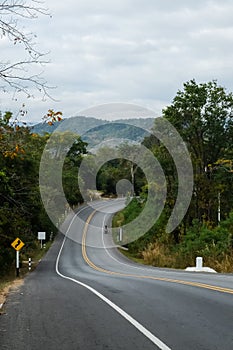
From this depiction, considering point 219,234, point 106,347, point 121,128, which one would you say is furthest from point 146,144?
point 106,347

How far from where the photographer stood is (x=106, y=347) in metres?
7.03

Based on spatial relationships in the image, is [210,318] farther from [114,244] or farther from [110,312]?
[114,244]

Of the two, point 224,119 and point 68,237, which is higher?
point 224,119

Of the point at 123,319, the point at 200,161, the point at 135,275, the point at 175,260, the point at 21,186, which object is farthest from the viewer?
the point at 200,161

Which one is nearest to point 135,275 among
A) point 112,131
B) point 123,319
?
point 123,319

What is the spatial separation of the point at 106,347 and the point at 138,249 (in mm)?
45318

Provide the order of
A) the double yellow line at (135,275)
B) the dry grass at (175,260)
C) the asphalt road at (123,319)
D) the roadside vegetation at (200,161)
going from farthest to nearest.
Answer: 1. the roadside vegetation at (200,161)
2. the dry grass at (175,260)
3. the double yellow line at (135,275)
4. the asphalt road at (123,319)

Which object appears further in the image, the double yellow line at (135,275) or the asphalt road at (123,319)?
the double yellow line at (135,275)

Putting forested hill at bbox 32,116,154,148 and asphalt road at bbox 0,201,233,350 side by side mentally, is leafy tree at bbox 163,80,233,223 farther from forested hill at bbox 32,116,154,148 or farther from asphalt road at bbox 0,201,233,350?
asphalt road at bbox 0,201,233,350

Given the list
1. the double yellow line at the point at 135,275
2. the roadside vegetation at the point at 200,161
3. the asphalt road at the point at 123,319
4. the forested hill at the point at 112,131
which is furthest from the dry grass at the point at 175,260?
the forested hill at the point at 112,131

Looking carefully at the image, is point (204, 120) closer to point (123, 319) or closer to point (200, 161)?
point (200, 161)

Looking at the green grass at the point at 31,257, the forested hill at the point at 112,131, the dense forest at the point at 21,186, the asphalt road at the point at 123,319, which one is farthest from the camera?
the forested hill at the point at 112,131

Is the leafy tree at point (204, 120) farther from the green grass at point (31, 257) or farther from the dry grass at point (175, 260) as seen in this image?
the green grass at point (31, 257)

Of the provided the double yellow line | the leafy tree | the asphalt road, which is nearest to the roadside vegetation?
the leafy tree
